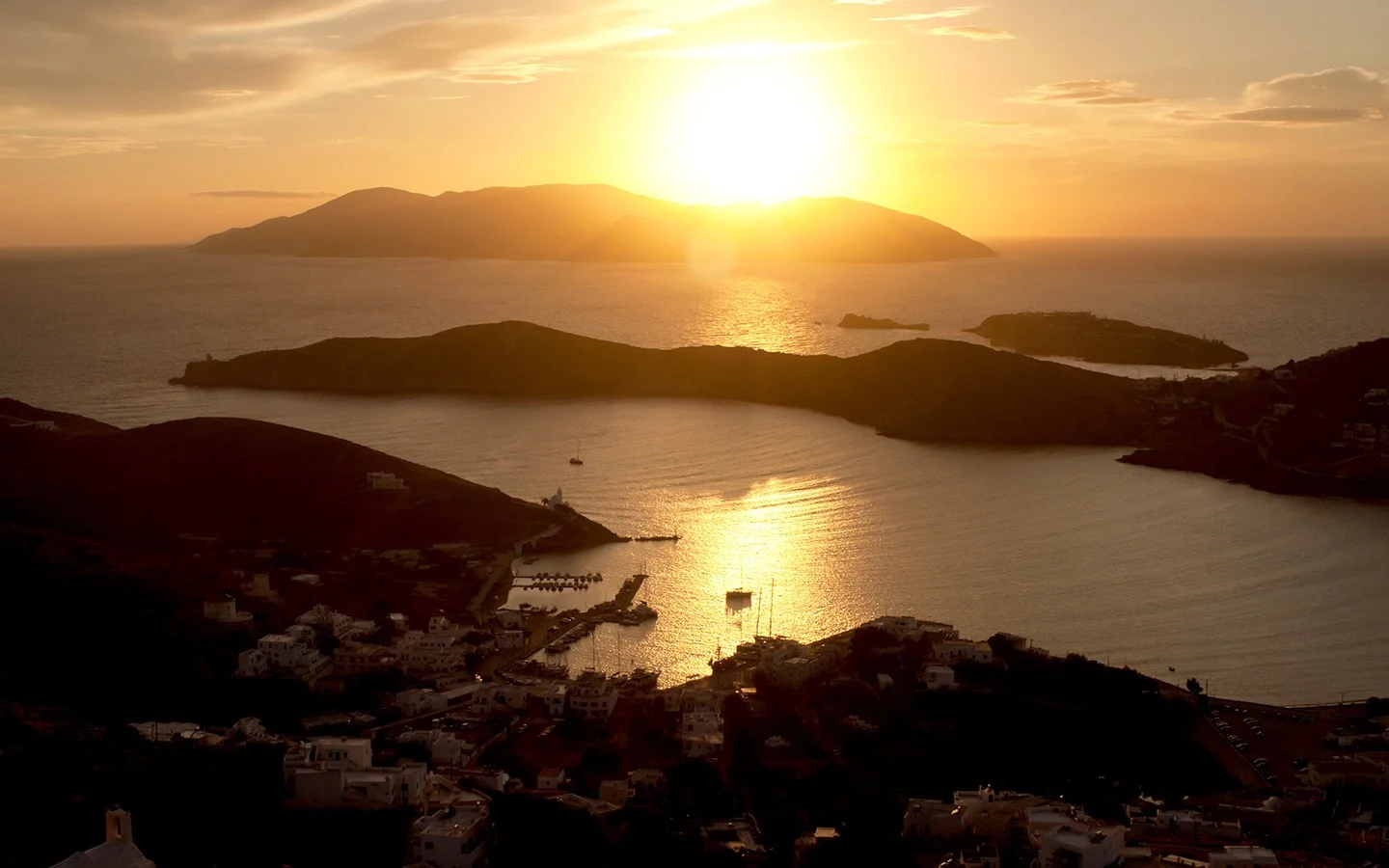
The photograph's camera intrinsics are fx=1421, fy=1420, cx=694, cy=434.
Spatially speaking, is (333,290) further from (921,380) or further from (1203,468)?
(1203,468)

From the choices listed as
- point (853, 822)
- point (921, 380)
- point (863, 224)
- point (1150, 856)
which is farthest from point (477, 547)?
point (863, 224)

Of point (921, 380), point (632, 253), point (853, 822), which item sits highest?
point (632, 253)

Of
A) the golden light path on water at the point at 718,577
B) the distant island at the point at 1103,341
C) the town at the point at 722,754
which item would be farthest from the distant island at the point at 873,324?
the town at the point at 722,754

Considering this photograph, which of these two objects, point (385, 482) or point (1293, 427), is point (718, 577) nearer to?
point (385, 482)

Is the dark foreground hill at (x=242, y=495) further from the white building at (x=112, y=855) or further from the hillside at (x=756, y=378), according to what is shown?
the hillside at (x=756, y=378)

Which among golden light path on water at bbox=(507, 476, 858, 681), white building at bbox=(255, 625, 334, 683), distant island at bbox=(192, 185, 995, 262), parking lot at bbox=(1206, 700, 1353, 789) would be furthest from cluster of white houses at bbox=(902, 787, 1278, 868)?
distant island at bbox=(192, 185, 995, 262)
